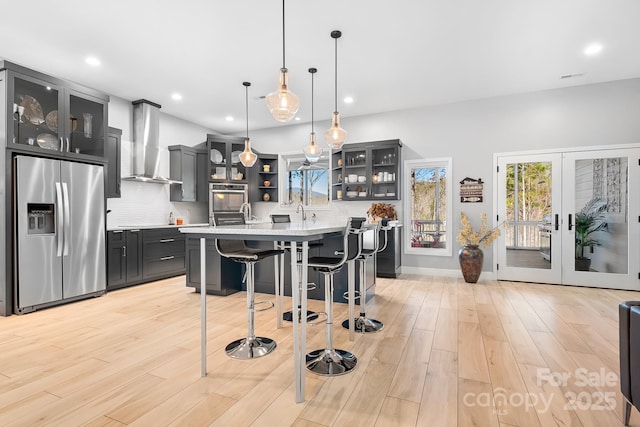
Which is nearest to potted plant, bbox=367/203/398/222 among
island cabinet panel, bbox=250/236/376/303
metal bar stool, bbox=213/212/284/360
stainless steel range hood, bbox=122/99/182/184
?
island cabinet panel, bbox=250/236/376/303

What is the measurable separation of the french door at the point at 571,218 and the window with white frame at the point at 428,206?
0.81 meters

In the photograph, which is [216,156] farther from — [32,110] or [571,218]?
[571,218]

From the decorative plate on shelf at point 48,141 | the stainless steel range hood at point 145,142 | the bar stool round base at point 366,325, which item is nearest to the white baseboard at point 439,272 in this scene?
the bar stool round base at point 366,325

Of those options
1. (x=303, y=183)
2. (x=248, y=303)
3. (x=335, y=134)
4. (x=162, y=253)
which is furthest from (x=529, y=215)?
(x=162, y=253)

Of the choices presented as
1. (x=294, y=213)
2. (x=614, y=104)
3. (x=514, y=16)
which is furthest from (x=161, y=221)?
(x=614, y=104)

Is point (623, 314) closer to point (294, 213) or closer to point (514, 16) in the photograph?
point (514, 16)

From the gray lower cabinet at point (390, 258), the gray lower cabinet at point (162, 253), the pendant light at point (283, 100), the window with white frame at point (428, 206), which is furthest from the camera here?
the window with white frame at point (428, 206)

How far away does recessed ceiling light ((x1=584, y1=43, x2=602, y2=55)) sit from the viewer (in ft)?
11.8

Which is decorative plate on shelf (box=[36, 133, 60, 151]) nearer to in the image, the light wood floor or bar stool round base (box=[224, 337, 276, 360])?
the light wood floor

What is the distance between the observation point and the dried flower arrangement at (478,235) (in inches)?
197

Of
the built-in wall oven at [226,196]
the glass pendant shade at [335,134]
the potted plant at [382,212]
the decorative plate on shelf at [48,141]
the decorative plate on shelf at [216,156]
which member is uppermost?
the decorative plate on shelf at [216,156]

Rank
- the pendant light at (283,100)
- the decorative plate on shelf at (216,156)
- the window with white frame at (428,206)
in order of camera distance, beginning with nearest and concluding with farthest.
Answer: the pendant light at (283,100) → the window with white frame at (428,206) → the decorative plate on shelf at (216,156)

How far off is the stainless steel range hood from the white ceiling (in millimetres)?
308

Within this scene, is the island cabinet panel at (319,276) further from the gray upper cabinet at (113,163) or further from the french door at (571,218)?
the french door at (571,218)
